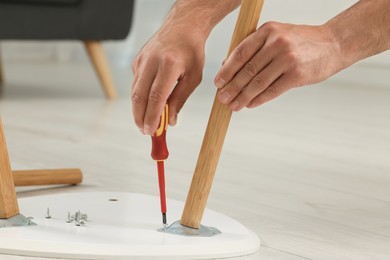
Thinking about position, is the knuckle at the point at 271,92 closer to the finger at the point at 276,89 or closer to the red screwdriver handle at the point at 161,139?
the finger at the point at 276,89

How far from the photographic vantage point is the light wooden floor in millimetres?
975

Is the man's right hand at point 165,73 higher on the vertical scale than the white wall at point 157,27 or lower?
lower

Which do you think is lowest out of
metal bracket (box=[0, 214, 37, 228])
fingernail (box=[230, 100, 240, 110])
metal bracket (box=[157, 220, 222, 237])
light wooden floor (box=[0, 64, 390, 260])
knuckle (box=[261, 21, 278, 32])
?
metal bracket (box=[0, 214, 37, 228])

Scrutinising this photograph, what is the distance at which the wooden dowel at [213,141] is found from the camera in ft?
2.59

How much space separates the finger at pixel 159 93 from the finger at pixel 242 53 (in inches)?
2.4

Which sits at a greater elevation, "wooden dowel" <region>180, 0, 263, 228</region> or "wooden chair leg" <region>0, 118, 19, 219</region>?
"wooden dowel" <region>180, 0, 263, 228</region>

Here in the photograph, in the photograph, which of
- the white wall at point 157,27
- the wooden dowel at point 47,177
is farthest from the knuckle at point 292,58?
the white wall at point 157,27

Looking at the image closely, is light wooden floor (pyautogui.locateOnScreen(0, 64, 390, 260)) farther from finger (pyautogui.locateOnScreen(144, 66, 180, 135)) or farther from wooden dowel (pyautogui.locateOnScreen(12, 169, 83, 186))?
finger (pyautogui.locateOnScreen(144, 66, 180, 135))

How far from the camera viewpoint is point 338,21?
2.71 ft

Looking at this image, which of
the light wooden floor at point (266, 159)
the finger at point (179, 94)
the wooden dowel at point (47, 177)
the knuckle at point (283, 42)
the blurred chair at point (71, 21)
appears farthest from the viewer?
the blurred chair at point (71, 21)

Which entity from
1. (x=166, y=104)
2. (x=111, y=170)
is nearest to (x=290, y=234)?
(x=166, y=104)

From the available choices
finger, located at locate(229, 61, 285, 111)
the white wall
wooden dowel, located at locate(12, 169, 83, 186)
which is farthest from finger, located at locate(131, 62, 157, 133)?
the white wall

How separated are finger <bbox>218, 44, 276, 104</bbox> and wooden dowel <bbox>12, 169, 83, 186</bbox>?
46 centimetres

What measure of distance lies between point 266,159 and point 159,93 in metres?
0.73
